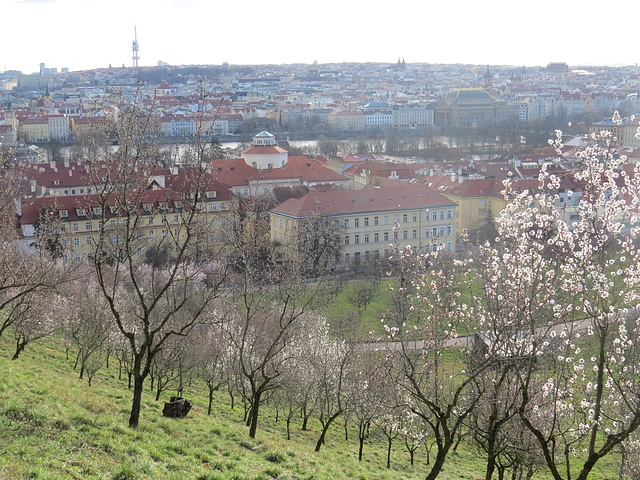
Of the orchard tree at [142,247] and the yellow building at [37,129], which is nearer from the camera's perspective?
the orchard tree at [142,247]

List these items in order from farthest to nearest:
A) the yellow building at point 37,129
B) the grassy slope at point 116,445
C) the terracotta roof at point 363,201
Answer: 1. the yellow building at point 37,129
2. the terracotta roof at point 363,201
3. the grassy slope at point 116,445

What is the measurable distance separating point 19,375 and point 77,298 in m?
5.97

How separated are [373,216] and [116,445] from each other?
1082 inches

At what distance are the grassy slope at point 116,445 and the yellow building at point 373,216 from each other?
21954mm

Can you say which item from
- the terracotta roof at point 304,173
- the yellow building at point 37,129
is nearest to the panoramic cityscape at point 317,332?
the terracotta roof at point 304,173

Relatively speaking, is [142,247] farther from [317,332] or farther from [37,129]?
[37,129]

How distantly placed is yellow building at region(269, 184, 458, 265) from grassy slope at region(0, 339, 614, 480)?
22.0m

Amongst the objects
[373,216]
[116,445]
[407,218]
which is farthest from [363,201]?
[116,445]

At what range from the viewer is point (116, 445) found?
784cm

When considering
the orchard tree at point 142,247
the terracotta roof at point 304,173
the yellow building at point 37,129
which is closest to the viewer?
the orchard tree at point 142,247

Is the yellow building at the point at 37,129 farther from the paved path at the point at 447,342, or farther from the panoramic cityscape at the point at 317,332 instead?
the paved path at the point at 447,342

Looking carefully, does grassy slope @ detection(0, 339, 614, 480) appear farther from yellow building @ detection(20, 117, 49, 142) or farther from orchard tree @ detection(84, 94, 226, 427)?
yellow building @ detection(20, 117, 49, 142)

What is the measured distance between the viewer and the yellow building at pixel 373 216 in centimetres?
3375

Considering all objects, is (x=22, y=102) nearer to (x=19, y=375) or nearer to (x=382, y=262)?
(x=382, y=262)
